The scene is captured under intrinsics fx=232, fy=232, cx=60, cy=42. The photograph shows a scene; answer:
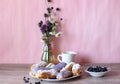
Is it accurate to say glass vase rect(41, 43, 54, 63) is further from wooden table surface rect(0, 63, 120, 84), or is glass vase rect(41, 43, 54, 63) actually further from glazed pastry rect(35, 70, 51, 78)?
glazed pastry rect(35, 70, 51, 78)

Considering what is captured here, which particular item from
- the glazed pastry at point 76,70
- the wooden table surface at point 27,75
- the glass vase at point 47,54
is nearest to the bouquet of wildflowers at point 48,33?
the glass vase at point 47,54

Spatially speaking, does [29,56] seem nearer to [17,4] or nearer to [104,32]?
[17,4]

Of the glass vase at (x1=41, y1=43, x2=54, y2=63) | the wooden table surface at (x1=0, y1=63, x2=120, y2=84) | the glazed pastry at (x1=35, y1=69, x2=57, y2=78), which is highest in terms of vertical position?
the glass vase at (x1=41, y1=43, x2=54, y2=63)

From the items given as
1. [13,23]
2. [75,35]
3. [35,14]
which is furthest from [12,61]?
[75,35]

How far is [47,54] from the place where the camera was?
1.66 m

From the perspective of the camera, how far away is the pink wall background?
5.67 feet

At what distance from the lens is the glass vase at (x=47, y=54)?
5.43ft

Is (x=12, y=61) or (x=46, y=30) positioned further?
(x=12, y=61)

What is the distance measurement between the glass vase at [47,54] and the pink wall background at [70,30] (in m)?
0.10

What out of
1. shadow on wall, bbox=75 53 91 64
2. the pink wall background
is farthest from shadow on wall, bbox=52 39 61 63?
shadow on wall, bbox=75 53 91 64

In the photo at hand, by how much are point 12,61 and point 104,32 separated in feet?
2.41

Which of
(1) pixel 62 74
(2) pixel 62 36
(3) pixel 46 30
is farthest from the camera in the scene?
(2) pixel 62 36

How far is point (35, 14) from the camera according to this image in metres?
1.74

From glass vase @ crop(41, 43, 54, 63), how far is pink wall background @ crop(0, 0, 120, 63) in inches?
4.1
